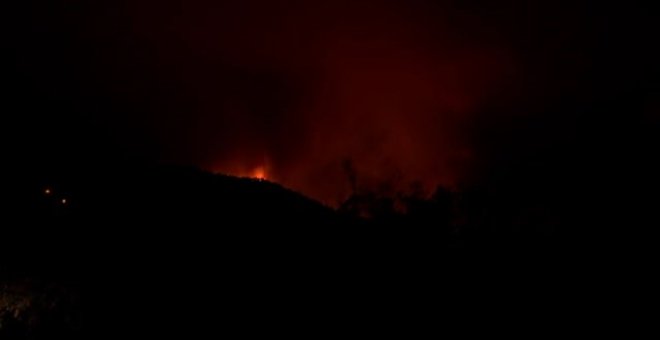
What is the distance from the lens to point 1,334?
1688 cm

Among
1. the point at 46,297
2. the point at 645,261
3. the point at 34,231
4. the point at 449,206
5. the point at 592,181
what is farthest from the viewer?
the point at 449,206

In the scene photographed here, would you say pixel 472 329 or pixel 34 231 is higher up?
pixel 34 231

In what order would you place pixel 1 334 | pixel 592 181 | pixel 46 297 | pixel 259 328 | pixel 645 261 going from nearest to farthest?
pixel 1 334
pixel 259 328
pixel 46 297
pixel 645 261
pixel 592 181

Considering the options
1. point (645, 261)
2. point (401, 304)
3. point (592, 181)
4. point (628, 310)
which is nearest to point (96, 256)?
point (401, 304)

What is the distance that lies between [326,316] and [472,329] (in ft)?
15.0

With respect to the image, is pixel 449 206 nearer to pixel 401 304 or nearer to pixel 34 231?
pixel 401 304

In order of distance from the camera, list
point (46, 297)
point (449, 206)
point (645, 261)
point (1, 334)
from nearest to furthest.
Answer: point (1, 334)
point (46, 297)
point (645, 261)
point (449, 206)

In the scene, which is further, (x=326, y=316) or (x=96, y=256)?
(x=96, y=256)

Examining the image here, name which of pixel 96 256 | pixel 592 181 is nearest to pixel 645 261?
pixel 592 181

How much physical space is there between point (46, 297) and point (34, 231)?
299 inches

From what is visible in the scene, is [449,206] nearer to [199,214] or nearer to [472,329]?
[199,214]

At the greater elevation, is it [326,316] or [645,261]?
[645,261]

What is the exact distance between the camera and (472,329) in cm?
1830

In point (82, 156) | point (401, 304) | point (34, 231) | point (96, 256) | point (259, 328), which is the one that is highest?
point (82, 156)
